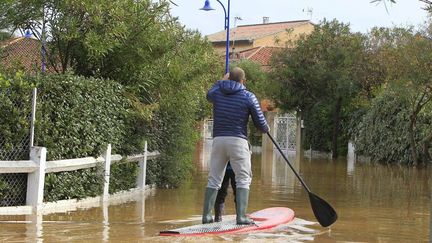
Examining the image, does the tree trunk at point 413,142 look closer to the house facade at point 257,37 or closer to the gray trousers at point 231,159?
the gray trousers at point 231,159

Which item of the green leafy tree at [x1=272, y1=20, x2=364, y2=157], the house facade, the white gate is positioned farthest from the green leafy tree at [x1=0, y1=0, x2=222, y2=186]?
the house facade

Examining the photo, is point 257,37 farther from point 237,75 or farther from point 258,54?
point 237,75

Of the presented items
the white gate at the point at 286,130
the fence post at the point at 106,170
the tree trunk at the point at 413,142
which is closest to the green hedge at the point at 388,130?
the tree trunk at the point at 413,142

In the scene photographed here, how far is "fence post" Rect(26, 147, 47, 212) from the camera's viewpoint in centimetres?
1112

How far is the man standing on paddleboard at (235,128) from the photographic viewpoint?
30.0 feet

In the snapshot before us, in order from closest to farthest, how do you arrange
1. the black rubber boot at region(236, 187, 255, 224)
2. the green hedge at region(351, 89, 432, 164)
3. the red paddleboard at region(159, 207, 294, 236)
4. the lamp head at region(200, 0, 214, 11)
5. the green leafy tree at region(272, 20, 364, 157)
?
the red paddleboard at region(159, 207, 294, 236) → the black rubber boot at region(236, 187, 255, 224) → the lamp head at region(200, 0, 214, 11) → the green hedge at region(351, 89, 432, 164) → the green leafy tree at region(272, 20, 364, 157)

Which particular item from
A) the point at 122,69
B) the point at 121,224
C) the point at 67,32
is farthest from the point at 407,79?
the point at 121,224

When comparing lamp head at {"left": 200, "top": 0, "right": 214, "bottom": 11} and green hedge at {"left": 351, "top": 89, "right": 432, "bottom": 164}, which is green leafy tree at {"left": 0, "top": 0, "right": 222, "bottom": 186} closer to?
lamp head at {"left": 200, "top": 0, "right": 214, "bottom": 11}

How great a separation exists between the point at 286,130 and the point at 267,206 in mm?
34803

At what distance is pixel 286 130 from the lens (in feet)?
159

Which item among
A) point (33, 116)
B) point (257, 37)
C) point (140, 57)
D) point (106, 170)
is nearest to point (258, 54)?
point (257, 37)

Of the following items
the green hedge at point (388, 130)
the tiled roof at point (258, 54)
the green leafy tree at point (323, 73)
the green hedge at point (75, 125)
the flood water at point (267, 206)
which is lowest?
the flood water at point (267, 206)

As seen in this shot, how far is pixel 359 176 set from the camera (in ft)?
80.4

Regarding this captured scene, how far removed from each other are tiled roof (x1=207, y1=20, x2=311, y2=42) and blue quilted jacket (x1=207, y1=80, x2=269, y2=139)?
6042cm
